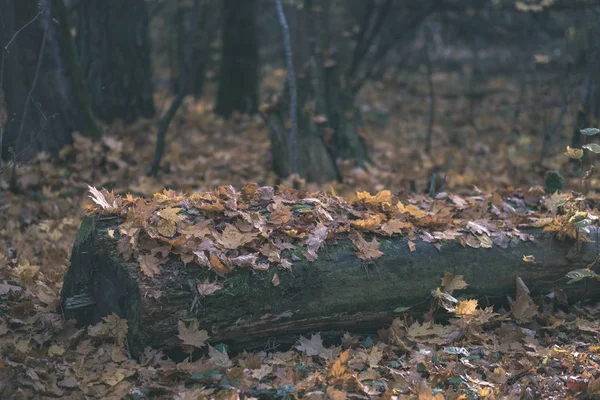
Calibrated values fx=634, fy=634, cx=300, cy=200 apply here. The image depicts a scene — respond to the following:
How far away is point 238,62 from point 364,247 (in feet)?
23.0

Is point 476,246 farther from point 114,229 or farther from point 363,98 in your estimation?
point 363,98

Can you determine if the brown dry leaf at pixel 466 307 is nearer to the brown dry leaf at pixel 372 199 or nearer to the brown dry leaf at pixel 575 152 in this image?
the brown dry leaf at pixel 372 199

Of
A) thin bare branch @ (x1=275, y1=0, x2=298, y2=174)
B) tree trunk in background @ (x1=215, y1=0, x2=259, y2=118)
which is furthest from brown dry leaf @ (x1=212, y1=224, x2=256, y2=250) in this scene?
tree trunk in background @ (x1=215, y1=0, x2=259, y2=118)

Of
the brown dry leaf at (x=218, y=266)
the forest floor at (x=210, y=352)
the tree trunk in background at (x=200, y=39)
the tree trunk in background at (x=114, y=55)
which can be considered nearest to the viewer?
the forest floor at (x=210, y=352)

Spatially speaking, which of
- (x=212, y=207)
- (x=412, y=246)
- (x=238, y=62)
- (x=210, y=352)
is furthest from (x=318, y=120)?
(x=210, y=352)

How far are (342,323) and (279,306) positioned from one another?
44 cm

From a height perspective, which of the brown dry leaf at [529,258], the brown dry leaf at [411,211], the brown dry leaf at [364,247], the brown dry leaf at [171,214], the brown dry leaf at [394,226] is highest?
the brown dry leaf at [171,214]

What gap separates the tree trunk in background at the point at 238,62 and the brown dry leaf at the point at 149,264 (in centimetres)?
683

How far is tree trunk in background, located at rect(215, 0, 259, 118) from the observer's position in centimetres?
1020

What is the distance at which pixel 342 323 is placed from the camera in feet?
12.5

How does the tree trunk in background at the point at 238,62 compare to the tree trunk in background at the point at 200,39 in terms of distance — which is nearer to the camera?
the tree trunk in background at the point at 200,39

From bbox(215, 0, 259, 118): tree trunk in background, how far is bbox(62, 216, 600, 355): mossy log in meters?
6.58

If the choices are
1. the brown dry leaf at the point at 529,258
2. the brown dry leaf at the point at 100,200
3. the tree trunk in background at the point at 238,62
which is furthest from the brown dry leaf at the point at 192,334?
the tree trunk in background at the point at 238,62

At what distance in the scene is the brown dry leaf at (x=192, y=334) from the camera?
3412 mm
